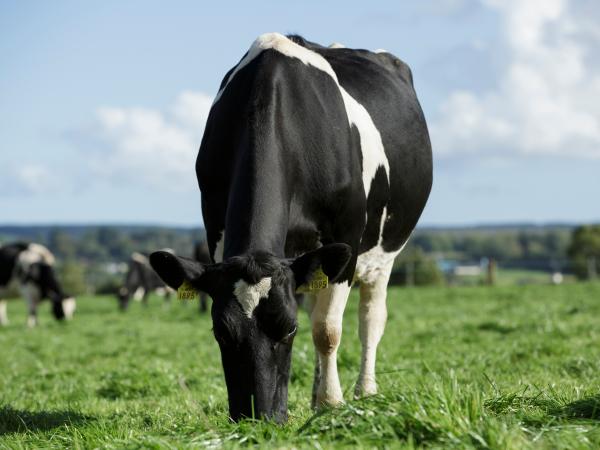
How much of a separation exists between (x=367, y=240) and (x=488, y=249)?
107m

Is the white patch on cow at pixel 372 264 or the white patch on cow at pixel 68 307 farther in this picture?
the white patch on cow at pixel 68 307

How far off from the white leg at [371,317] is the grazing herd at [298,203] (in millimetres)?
12

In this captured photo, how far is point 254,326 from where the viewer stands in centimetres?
448

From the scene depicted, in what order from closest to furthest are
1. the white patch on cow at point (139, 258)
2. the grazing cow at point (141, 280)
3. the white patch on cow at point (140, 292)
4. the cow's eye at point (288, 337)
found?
the cow's eye at point (288, 337) < the grazing cow at point (141, 280) < the white patch on cow at point (140, 292) < the white patch on cow at point (139, 258)

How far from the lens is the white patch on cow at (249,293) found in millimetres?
4465

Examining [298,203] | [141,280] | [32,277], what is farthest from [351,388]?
[141,280]

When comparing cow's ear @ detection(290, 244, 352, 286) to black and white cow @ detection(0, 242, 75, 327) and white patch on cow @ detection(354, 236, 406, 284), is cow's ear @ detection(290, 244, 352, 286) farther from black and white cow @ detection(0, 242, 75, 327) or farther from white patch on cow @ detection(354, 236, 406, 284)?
black and white cow @ detection(0, 242, 75, 327)

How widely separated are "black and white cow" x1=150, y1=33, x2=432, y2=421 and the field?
1.41 ft

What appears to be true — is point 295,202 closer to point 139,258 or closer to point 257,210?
point 257,210

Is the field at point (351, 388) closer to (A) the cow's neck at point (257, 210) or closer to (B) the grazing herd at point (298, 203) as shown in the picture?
(B) the grazing herd at point (298, 203)

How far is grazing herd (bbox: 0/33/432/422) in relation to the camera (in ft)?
14.8

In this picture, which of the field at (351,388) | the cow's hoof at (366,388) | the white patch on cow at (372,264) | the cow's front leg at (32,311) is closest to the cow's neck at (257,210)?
the field at (351,388)

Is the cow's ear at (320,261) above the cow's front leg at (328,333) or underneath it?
above

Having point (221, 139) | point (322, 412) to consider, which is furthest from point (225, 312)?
point (221, 139)
